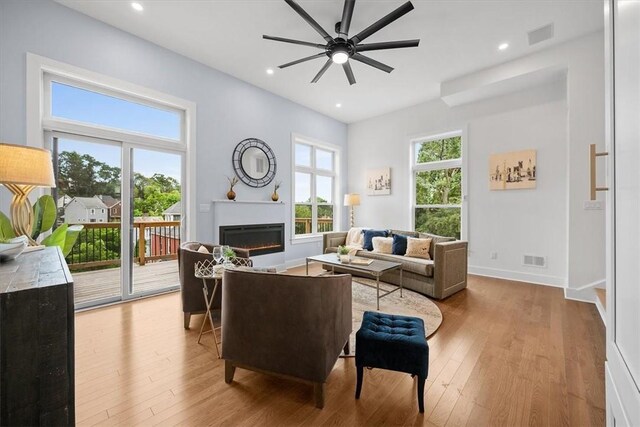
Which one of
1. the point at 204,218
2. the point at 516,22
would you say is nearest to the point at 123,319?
the point at 204,218

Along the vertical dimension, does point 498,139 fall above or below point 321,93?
below

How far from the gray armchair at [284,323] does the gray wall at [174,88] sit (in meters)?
2.71

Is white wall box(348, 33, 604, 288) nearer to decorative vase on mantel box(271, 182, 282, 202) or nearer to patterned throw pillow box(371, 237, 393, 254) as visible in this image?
patterned throw pillow box(371, 237, 393, 254)

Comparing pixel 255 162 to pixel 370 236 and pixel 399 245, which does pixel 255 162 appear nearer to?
pixel 370 236

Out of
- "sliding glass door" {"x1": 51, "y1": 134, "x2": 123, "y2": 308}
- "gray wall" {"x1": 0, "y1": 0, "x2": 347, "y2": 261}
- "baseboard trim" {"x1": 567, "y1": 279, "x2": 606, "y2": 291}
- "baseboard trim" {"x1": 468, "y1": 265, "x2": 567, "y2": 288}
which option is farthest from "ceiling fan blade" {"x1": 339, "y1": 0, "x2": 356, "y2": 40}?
"baseboard trim" {"x1": 468, "y1": 265, "x2": 567, "y2": 288}

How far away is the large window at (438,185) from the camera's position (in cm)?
529

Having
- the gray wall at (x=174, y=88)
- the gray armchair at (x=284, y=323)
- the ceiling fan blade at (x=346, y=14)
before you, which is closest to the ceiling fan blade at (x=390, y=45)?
the ceiling fan blade at (x=346, y=14)

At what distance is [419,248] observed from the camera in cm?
415

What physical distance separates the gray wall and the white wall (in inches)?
98.5

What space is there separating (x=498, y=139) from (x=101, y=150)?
5.88 meters

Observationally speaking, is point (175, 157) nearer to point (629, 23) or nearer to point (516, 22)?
point (629, 23)

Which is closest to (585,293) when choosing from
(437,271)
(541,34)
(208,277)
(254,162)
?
(437,271)

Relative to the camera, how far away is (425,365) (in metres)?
1.64

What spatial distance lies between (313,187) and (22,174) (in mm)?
4840
